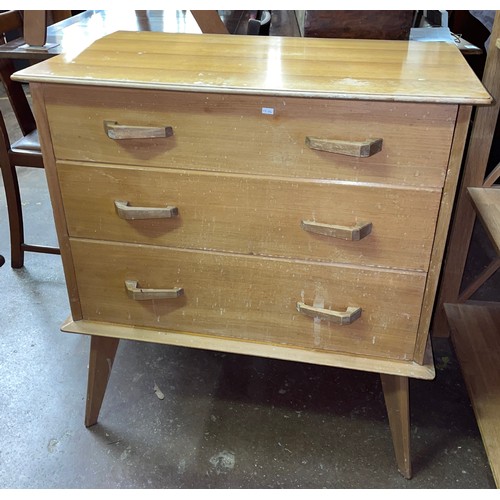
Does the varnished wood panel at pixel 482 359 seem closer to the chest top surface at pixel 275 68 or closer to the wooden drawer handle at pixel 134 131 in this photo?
the chest top surface at pixel 275 68

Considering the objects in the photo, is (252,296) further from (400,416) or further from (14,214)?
(14,214)

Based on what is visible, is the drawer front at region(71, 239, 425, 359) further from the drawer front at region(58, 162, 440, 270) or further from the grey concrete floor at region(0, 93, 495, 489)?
the grey concrete floor at region(0, 93, 495, 489)

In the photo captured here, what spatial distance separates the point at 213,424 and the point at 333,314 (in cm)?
53

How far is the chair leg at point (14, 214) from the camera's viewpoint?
184 centimetres

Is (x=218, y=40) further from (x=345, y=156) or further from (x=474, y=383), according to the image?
(x=474, y=383)

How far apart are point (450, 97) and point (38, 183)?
225 centimetres

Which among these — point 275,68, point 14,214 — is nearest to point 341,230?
point 275,68

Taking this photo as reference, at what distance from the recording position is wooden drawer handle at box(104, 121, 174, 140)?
38.0 inches

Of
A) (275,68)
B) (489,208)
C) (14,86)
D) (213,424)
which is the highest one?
(275,68)

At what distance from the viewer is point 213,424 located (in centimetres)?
139

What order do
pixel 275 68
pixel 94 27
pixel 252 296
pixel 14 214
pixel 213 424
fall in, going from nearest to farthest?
pixel 275 68, pixel 252 296, pixel 213 424, pixel 14 214, pixel 94 27

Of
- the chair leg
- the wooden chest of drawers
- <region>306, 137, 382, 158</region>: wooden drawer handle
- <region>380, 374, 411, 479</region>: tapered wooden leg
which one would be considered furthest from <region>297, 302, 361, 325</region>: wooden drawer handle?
the chair leg
